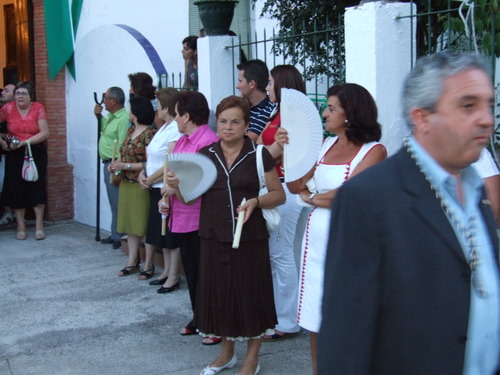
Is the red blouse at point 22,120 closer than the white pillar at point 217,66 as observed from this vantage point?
No

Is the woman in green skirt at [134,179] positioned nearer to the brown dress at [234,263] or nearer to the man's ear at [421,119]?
the brown dress at [234,263]

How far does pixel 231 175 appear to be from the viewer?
4629 mm

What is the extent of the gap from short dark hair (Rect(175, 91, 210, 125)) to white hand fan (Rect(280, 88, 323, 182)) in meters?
0.97

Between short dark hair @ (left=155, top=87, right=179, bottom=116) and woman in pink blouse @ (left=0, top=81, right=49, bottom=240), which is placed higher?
short dark hair @ (left=155, top=87, right=179, bottom=116)

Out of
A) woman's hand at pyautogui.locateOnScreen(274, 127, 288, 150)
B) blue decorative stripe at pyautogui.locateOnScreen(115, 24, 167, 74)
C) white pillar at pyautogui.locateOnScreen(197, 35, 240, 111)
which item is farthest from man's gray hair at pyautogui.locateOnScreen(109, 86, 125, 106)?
woman's hand at pyautogui.locateOnScreen(274, 127, 288, 150)

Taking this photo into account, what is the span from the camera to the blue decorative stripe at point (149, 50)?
336 inches

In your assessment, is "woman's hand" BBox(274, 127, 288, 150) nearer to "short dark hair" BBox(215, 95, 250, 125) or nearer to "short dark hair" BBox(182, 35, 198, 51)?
"short dark hair" BBox(215, 95, 250, 125)

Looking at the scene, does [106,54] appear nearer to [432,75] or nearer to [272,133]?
[272,133]

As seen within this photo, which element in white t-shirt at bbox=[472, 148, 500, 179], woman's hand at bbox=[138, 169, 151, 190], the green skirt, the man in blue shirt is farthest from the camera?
the green skirt

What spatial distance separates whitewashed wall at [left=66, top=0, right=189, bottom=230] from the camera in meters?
9.19

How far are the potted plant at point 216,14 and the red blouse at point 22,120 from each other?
310 centimetres

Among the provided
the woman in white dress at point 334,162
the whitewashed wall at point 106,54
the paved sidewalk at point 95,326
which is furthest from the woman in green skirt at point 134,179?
the woman in white dress at point 334,162

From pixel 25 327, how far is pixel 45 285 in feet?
4.20

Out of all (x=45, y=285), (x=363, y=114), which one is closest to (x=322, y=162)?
(x=363, y=114)
